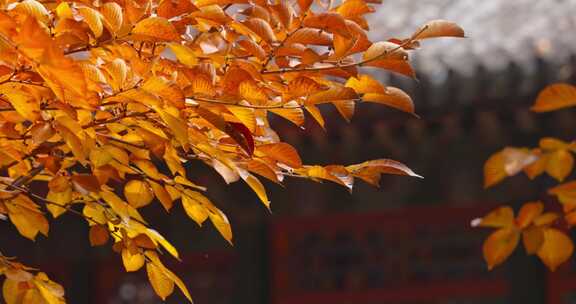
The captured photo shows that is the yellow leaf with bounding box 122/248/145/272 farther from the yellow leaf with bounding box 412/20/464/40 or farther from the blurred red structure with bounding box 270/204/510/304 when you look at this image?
the blurred red structure with bounding box 270/204/510/304

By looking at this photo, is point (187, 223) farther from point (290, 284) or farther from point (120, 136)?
point (120, 136)

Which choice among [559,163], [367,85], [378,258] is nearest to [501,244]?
[559,163]

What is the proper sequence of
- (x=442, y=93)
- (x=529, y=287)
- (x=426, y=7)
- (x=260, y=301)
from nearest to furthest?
(x=442, y=93) < (x=529, y=287) < (x=260, y=301) < (x=426, y=7)

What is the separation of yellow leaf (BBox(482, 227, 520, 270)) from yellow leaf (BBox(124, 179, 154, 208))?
1.66ft

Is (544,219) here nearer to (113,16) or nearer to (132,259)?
(132,259)

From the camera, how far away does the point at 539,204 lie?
5.27 ft

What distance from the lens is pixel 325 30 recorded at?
133 cm

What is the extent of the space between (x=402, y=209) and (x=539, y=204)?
9.49 ft

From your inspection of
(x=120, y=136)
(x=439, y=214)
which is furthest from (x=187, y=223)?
(x=120, y=136)

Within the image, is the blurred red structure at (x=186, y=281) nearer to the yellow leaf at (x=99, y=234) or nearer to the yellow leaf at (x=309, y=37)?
the yellow leaf at (x=99, y=234)

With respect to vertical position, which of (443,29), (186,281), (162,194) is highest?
(443,29)

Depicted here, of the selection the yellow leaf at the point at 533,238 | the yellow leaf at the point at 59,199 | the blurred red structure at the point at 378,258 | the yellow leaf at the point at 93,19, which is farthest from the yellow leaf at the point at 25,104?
the blurred red structure at the point at 378,258

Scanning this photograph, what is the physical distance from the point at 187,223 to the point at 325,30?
347 cm

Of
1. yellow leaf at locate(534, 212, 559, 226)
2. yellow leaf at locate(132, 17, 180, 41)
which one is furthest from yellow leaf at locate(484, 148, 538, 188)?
yellow leaf at locate(132, 17, 180, 41)
